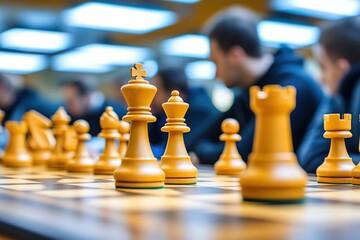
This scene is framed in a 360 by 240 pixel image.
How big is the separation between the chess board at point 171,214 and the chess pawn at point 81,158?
1.76ft

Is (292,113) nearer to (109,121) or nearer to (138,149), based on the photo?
(109,121)

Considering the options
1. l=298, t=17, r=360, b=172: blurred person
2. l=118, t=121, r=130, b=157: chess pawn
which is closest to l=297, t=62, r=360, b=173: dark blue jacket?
l=298, t=17, r=360, b=172: blurred person

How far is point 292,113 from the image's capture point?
2594mm

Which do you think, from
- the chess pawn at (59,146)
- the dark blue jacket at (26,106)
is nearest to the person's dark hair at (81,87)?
the dark blue jacket at (26,106)

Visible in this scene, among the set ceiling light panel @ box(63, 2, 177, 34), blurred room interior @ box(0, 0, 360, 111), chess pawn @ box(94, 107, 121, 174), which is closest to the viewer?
chess pawn @ box(94, 107, 121, 174)

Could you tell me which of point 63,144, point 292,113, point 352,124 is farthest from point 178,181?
point 292,113

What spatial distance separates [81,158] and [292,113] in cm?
132

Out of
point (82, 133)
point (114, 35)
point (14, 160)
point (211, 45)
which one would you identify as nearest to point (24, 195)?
point (82, 133)

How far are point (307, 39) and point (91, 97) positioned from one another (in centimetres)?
369

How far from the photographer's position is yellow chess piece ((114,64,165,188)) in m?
1.01

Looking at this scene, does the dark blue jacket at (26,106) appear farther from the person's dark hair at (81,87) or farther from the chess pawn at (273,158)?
the chess pawn at (273,158)

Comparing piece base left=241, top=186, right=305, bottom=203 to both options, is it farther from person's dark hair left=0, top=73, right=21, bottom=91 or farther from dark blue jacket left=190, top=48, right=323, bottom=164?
person's dark hair left=0, top=73, right=21, bottom=91

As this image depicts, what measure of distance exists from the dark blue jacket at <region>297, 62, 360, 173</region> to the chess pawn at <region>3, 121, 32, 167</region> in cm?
105

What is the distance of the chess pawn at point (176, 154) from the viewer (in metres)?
1.14
